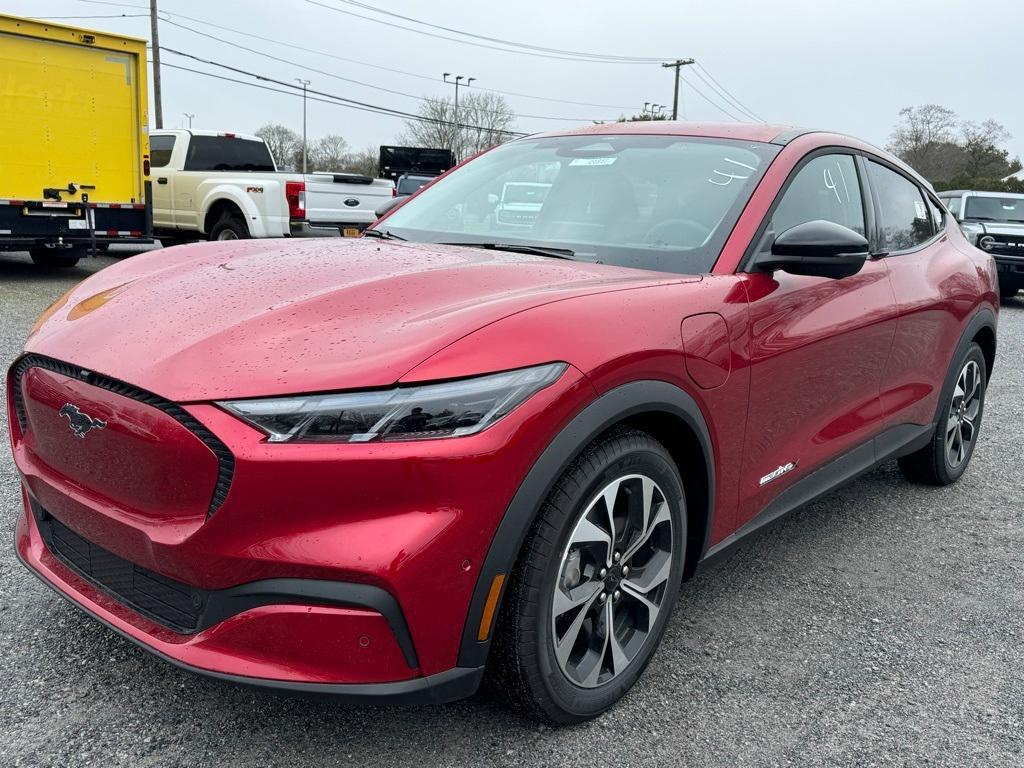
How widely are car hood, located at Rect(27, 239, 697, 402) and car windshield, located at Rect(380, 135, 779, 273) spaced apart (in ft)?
0.84

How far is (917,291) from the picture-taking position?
143 inches

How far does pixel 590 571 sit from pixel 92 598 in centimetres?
120

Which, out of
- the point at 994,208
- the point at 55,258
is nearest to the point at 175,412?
the point at 55,258

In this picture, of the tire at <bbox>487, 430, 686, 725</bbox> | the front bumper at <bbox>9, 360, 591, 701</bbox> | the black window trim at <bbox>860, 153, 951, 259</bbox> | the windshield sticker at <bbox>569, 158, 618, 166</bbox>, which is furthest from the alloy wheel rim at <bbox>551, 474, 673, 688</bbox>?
the black window trim at <bbox>860, 153, 951, 259</bbox>

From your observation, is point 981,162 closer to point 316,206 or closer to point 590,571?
point 316,206

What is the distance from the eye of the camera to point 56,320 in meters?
2.37

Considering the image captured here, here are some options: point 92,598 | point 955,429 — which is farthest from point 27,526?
point 955,429

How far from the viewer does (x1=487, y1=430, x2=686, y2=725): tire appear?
2006mm

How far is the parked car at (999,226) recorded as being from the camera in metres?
13.2

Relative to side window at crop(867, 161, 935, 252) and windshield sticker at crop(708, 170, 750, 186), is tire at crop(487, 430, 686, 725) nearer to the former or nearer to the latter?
windshield sticker at crop(708, 170, 750, 186)

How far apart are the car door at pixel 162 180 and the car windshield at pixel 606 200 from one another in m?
10.6

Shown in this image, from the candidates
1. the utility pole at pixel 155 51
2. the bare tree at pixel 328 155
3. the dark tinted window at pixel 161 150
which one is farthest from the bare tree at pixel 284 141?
the dark tinted window at pixel 161 150

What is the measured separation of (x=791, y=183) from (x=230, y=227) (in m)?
10.3

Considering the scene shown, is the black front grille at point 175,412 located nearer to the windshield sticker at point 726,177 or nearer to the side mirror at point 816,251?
the side mirror at point 816,251
